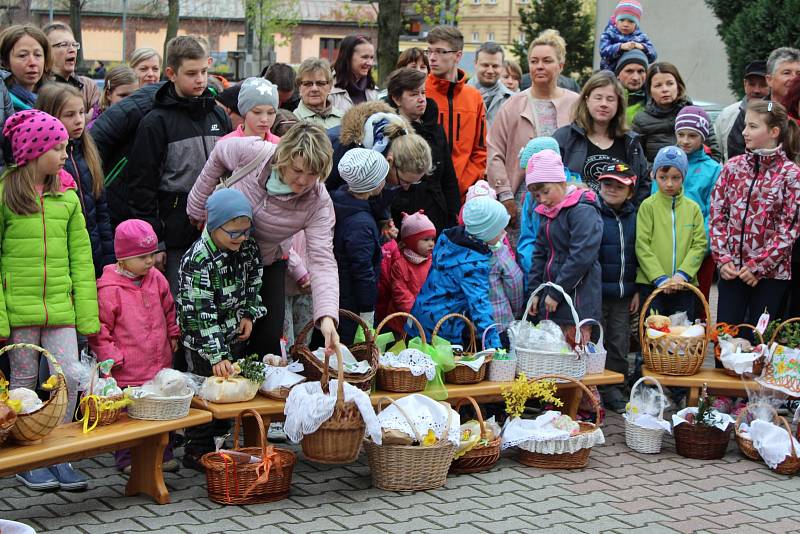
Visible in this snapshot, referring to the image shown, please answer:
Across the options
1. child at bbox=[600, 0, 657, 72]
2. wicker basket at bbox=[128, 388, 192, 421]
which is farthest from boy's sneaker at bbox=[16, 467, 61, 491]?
child at bbox=[600, 0, 657, 72]

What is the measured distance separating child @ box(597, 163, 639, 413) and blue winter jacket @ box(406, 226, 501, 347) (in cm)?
107

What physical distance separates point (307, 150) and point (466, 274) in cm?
144

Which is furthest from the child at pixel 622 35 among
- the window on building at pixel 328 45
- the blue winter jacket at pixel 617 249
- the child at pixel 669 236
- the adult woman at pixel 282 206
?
the window on building at pixel 328 45

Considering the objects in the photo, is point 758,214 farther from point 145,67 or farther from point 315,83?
point 145,67

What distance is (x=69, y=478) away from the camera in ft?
18.2

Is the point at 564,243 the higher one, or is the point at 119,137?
the point at 119,137

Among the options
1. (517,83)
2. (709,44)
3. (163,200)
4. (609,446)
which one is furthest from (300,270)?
(709,44)

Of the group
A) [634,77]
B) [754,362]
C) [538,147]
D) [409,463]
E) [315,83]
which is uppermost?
[634,77]

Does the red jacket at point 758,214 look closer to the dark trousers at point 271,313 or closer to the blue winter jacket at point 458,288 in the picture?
the blue winter jacket at point 458,288

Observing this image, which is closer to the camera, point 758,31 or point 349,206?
point 349,206

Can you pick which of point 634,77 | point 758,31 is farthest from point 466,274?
point 758,31

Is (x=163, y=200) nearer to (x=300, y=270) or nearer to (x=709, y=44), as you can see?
(x=300, y=270)

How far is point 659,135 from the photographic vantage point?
8.34 meters

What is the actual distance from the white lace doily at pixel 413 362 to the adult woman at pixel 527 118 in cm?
226
